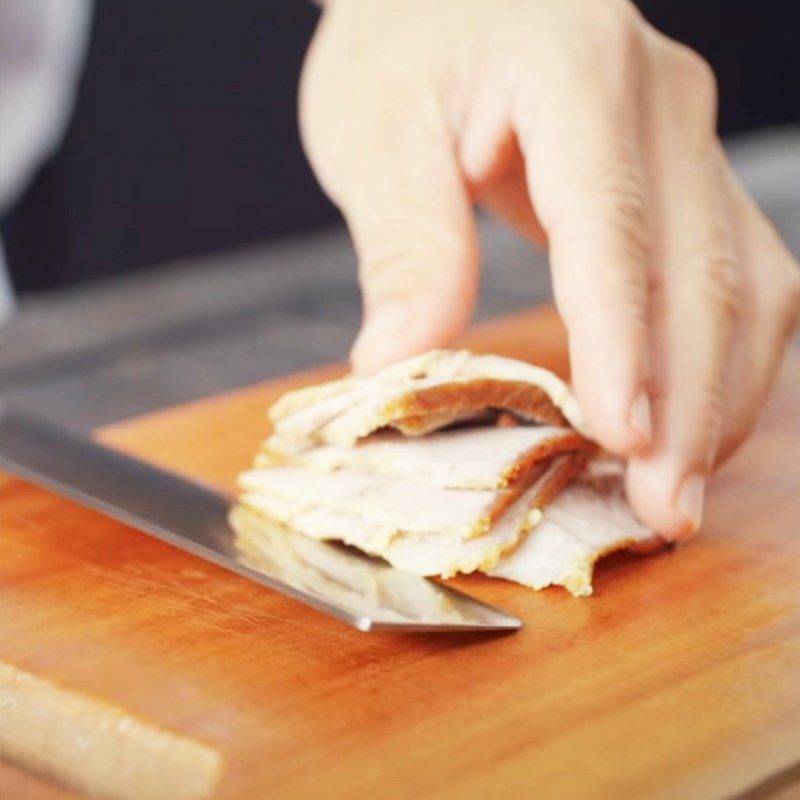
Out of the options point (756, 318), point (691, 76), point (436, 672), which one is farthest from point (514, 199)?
point (436, 672)

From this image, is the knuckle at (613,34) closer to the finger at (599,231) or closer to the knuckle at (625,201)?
the finger at (599,231)

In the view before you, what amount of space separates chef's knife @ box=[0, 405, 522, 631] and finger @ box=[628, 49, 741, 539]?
26cm

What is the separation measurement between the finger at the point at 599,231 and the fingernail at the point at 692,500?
0.24 feet

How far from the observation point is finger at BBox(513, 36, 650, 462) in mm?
1511

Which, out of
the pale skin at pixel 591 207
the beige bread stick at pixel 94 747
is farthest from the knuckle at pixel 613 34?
the beige bread stick at pixel 94 747

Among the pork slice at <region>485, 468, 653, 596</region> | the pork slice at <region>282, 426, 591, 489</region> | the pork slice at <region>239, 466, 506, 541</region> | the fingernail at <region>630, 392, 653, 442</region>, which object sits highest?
the fingernail at <region>630, 392, 653, 442</region>

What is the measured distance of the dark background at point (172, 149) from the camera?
464 cm

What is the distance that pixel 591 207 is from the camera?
5.39 ft

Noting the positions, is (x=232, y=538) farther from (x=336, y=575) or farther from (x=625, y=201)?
(x=625, y=201)

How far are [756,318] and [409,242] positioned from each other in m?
0.43

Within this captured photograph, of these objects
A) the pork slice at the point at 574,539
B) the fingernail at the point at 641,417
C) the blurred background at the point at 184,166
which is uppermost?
the fingernail at the point at 641,417

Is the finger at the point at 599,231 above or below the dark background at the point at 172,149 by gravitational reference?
above

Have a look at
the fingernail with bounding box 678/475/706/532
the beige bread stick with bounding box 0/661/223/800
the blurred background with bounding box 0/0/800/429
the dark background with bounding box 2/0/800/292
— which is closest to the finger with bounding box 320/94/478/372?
the fingernail with bounding box 678/475/706/532

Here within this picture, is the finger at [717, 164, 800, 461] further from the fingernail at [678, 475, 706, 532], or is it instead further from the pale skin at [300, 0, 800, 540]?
the fingernail at [678, 475, 706, 532]
